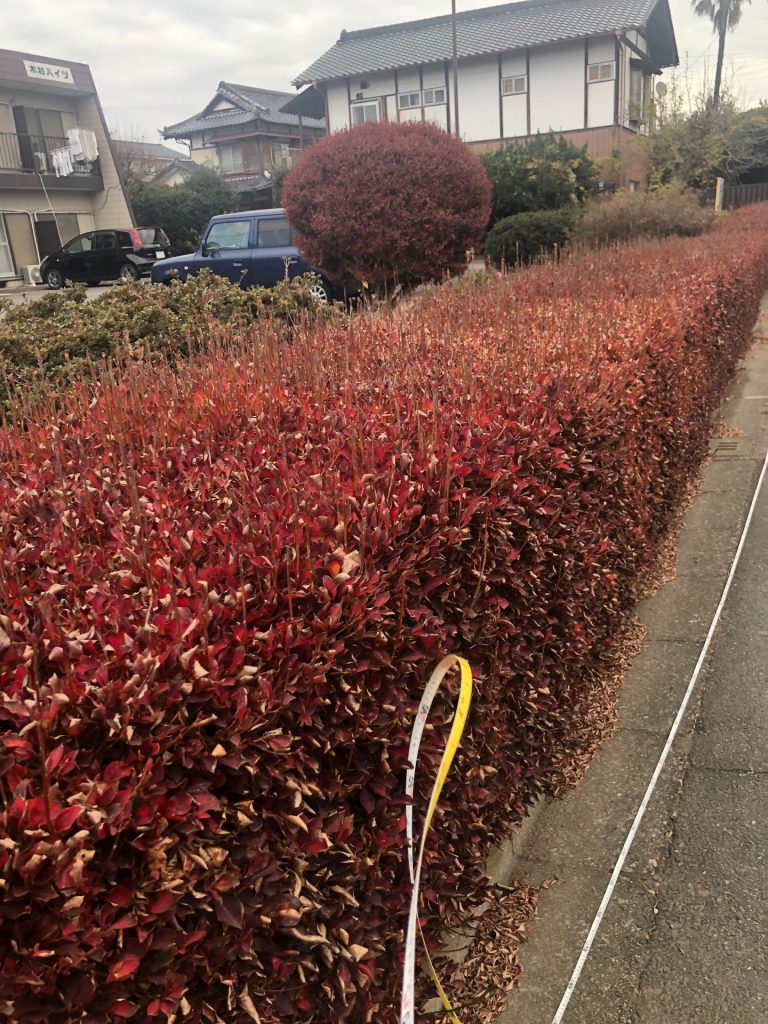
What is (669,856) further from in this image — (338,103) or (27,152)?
(338,103)

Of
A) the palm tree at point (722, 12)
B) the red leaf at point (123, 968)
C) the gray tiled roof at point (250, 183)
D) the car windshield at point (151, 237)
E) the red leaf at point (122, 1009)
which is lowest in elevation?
the red leaf at point (122, 1009)

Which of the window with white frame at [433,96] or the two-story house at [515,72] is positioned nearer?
the two-story house at [515,72]

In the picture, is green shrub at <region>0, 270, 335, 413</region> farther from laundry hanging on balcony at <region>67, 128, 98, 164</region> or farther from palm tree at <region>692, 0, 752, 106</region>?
palm tree at <region>692, 0, 752, 106</region>

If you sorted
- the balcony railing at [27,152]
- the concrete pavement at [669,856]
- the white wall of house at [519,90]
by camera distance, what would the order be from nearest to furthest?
the concrete pavement at [669,856]
the balcony railing at [27,152]
the white wall of house at [519,90]

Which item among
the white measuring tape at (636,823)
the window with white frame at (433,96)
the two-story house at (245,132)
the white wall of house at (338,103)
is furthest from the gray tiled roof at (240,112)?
the white measuring tape at (636,823)

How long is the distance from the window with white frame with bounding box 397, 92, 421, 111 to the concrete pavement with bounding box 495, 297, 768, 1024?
121 ft

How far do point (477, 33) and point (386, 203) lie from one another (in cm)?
2983

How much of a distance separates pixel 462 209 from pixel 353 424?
30.8 feet

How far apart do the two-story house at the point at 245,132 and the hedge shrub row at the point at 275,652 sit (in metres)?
53.6

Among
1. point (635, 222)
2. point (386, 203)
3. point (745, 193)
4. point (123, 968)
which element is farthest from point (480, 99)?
point (123, 968)

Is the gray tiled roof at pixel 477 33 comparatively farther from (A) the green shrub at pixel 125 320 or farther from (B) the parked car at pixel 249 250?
(A) the green shrub at pixel 125 320

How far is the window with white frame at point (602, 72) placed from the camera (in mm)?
33094

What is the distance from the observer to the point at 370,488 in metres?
2.37

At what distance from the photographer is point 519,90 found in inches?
1372
